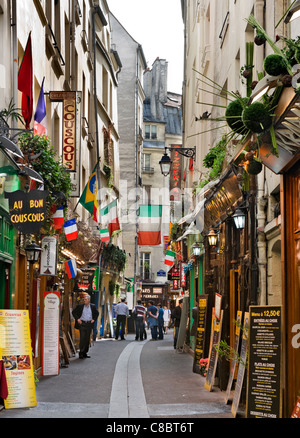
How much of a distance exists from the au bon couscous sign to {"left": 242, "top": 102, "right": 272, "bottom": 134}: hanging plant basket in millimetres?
4553

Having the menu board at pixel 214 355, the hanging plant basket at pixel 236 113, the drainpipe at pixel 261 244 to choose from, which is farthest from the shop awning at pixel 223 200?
the hanging plant basket at pixel 236 113

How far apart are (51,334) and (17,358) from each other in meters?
4.87

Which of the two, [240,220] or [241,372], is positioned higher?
[240,220]

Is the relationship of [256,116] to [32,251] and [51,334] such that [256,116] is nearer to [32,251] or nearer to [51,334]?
[32,251]

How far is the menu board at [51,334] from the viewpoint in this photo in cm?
1452

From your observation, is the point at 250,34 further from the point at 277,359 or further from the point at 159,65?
the point at 159,65

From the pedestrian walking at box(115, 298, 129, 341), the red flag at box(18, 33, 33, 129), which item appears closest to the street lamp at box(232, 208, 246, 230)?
the red flag at box(18, 33, 33, 129)

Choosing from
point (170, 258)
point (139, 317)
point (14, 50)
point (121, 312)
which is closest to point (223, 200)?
point (14, 50)

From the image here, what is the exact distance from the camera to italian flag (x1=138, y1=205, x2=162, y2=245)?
33.0 meters

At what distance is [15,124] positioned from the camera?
1298 cm

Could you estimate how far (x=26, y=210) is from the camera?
10.9 m

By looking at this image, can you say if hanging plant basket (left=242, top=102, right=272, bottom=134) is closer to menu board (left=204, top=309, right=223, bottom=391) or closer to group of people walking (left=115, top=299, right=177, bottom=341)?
menu board (left=204, top=309, right=223, bottom=391)

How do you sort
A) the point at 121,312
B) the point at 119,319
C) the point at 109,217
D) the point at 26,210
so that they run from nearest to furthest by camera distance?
the point at 26,210, the point at 121,312, the point at 109,217, the point at 119,319

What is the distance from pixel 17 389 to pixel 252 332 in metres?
3.27
